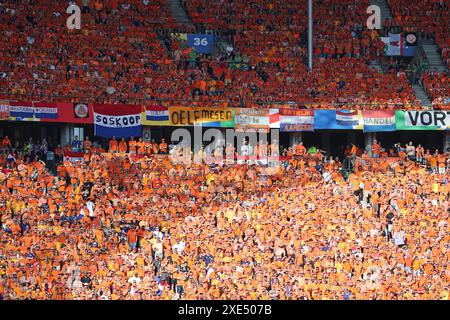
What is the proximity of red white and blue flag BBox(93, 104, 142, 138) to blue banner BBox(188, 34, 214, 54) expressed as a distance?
5.16 m

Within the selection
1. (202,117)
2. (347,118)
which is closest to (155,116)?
(202,117)

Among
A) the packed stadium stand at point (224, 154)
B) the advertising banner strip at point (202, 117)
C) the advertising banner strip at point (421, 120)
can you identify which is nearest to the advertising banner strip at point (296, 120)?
the packed stadium stand at point (224, 154)

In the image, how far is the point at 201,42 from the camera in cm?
3347

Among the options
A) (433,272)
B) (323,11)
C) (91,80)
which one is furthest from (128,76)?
(433,272)

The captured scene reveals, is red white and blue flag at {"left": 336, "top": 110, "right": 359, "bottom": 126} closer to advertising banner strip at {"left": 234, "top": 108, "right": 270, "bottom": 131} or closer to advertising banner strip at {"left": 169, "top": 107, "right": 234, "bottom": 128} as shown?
advertising banner strip at {"left": 234, "top": 108, "right": 270, "bottom": 131}

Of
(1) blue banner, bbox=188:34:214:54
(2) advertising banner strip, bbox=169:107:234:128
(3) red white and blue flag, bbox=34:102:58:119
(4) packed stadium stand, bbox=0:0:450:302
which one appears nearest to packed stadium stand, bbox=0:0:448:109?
(4) packed stadium stand, bbox=0:0:450:302

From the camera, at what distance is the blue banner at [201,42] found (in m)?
33.3

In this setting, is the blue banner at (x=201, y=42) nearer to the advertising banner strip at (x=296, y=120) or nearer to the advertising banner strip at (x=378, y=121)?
the advertising banner strip at (x=296, y=120)

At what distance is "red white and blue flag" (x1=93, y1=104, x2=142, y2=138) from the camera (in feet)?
93.6

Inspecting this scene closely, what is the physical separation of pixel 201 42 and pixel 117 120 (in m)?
6.12

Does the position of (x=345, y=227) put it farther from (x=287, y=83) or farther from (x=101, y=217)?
(x=287, y=83)

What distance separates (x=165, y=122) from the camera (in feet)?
95.7

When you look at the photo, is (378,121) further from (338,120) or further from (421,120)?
(421,120)
